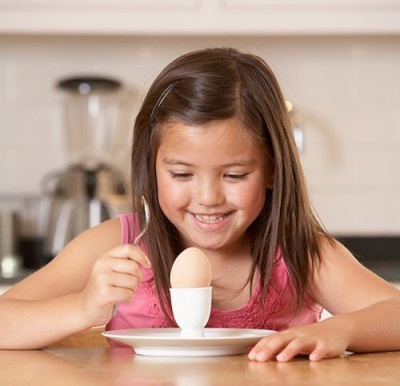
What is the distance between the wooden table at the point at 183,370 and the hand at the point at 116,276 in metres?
0.07

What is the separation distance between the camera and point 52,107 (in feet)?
9.59

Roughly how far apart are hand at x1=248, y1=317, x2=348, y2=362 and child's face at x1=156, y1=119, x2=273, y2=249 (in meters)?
0.26

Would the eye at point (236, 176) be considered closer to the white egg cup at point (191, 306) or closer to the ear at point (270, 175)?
the ear at point (270, 175)

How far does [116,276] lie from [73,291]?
37cm

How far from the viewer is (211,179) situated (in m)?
1.30

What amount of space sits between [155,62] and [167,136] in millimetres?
1581

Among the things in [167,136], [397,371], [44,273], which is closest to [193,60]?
[167,136]

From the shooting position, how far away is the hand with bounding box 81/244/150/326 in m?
1.10

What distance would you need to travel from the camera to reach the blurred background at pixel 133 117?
284cm

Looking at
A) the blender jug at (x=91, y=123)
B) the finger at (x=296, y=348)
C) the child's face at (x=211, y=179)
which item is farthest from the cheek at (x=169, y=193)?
the blender jug at (x=91, y=123)

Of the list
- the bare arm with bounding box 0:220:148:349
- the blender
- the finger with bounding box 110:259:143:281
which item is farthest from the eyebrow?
the blender
